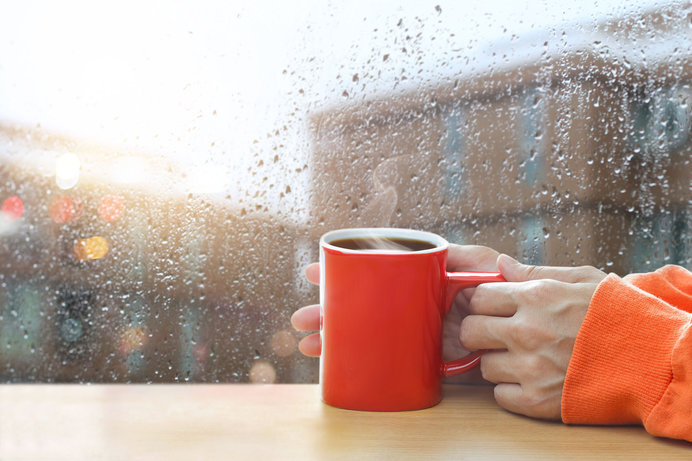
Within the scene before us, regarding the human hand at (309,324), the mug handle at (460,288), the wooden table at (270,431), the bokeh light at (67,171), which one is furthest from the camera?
the bokeh light at (67,171)

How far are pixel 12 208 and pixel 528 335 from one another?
73cm

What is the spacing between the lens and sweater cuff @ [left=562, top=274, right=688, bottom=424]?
0.60 metres

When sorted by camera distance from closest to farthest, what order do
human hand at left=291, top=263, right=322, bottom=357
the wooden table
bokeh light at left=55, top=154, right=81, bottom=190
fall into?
the wooden table → human hand at left=291, top=263, right=322, bottom=357 → bokeh light at left=55, top=154, right=81, bottom=190

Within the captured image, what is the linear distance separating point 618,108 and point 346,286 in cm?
55

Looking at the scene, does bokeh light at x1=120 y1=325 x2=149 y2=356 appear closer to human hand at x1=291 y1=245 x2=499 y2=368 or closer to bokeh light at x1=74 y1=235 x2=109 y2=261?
bokeh light at x1=74 y1=235 x2=109 y2=261

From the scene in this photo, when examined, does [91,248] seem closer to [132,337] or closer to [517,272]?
[132,337]

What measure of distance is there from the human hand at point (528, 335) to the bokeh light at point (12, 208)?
0.65 metres

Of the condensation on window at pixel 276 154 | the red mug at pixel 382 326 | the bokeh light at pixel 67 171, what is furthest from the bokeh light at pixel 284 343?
the bokeh light at pixel 67 171

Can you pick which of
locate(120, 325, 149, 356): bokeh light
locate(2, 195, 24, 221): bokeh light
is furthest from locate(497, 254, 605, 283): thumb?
locate(2, 195, 24, 221): bokeh light

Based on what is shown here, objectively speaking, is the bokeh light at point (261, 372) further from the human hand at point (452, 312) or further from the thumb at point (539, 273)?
the thumb at point (539, 273)

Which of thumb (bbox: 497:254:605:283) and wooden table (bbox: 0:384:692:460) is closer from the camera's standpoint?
wooden table (bbox: 0:384:692:460)

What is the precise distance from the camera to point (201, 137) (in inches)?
35.3

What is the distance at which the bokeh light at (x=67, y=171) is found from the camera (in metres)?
0.90

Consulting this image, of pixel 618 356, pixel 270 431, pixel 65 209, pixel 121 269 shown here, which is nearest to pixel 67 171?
pixel 65 209
